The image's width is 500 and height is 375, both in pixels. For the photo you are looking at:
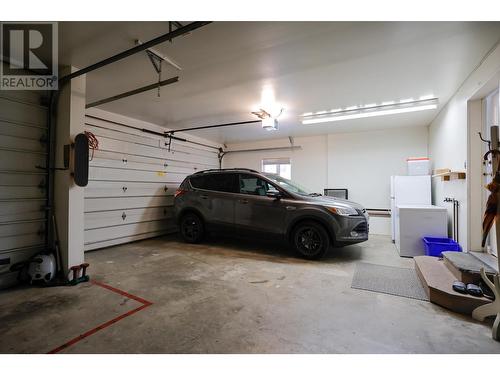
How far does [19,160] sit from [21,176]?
20 centimetres

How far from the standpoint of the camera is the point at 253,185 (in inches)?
177

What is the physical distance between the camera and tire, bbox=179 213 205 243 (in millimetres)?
4863

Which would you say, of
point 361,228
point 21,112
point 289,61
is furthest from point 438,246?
point 21,112

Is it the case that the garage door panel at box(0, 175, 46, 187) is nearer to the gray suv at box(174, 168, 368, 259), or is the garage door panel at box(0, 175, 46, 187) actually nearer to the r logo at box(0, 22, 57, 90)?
the r logo at box(0, 22, 57, 90)

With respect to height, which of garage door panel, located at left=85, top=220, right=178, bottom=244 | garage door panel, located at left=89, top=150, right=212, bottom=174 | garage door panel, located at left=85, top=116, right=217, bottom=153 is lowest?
garage door panel, located at left=85, top=220, right=178, bottom=244

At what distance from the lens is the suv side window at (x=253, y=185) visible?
4355mm

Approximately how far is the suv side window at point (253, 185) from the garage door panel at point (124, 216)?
241 centimetres

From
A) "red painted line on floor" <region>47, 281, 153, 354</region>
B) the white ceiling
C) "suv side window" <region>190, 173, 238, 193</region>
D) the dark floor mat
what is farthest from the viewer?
"suv side window" <region>190, 173, 238, 193</region>

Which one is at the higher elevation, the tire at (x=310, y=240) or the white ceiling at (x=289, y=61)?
the white ceiling at (x=289, y=61)

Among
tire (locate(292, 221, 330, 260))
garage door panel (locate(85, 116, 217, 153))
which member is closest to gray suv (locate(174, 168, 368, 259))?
tire (locate(292, 221, 330, 260))

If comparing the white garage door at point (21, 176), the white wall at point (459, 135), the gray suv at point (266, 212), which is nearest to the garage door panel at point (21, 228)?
the white garage door at point (21, 176)

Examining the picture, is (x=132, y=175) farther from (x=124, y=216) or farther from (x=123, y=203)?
(x=124, y=216)

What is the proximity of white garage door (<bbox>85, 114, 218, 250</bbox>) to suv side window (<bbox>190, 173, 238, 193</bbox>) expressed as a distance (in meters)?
1.16

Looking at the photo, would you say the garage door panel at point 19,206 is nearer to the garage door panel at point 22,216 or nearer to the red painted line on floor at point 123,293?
the garage door panel at point 22,216
